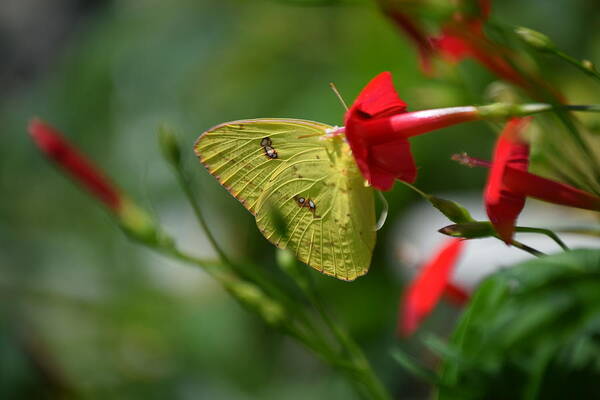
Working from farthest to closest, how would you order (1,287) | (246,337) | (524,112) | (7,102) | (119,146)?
(7,102)
(119,146)
(1,287)
(246,337)
(524,112)

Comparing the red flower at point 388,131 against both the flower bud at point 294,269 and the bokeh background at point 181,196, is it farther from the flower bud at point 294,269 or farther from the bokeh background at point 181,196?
the bokeh background at point 181,196

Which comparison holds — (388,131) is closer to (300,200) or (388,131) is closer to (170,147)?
(300,200)

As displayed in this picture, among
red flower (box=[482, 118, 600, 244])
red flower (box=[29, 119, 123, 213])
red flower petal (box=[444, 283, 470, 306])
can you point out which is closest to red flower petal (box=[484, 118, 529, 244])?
red flower (box=[482, 118, 600, 244])

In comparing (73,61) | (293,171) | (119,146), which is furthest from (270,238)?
(73,61)

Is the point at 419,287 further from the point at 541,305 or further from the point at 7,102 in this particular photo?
the point at 7,102

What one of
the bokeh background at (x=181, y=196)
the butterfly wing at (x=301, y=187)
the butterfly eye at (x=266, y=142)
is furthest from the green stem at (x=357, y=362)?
the bokeh background at (x=181, y=196)

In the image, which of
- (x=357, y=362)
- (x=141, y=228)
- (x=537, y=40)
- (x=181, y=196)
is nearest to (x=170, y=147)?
(x=141, y=228)

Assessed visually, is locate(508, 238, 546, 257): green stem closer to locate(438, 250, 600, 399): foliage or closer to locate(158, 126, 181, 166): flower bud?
locate(438, 250, 600, 399): foliage
